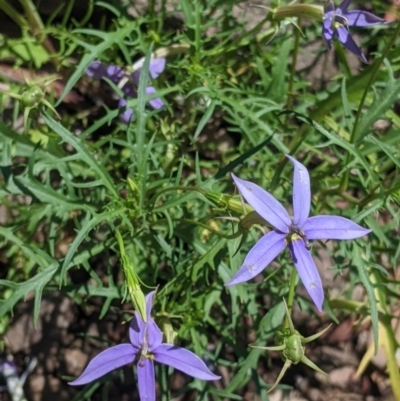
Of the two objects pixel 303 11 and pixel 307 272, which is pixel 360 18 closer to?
pixel 303 11

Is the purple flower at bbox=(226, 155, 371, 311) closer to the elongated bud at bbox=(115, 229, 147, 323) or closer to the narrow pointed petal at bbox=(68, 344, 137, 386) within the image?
the elongated bud at bbox=(115, 229, 147, 323)

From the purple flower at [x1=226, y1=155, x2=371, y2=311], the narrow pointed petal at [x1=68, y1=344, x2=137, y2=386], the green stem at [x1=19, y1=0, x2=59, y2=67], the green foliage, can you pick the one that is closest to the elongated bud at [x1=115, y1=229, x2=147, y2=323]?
the green foliage

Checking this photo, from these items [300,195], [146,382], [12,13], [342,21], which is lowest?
[146,382]

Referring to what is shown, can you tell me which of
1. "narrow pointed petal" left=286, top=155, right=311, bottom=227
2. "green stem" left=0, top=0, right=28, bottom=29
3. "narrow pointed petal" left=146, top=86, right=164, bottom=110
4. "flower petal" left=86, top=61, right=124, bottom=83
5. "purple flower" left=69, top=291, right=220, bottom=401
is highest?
"narrow pointed petal" left=286, top=155, right=311, bottom=227

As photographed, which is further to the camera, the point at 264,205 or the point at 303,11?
the point at 303,11

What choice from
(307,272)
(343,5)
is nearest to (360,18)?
(343,5)

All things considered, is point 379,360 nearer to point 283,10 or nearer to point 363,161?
point 363,161
